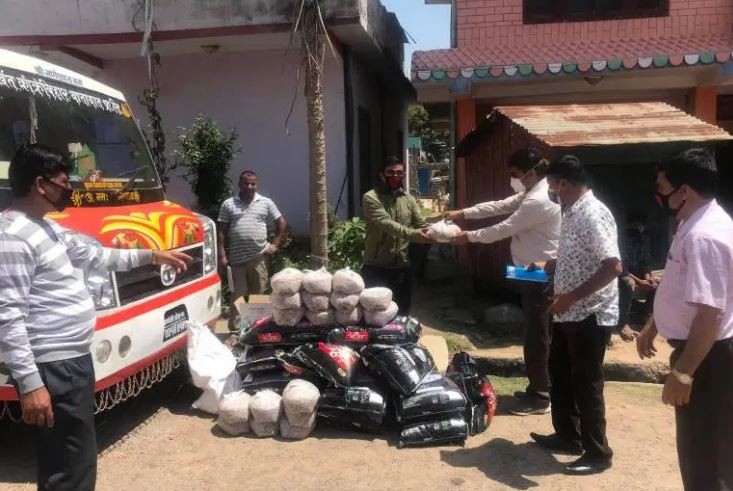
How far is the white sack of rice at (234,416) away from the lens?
164 inches

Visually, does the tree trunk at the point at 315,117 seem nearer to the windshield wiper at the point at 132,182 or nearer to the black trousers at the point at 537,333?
the windshield wiper at the point at 132,182

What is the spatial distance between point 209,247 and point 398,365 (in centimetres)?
197

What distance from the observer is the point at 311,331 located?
15.0 ft

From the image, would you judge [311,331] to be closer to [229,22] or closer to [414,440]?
[414,440]

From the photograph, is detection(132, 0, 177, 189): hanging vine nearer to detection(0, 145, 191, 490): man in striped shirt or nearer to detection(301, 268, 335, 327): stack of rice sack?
detection(301, 268, 335, 327): stack of rice sack

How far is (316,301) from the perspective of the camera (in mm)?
4520

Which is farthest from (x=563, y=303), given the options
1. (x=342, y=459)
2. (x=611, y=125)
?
(x=611, y=125)

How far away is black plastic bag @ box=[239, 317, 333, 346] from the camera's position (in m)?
4.55

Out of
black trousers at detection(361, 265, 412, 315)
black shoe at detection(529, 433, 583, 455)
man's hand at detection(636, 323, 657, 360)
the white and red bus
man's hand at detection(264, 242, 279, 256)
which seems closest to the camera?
man's hand at detection(636, 323, 657, 360)

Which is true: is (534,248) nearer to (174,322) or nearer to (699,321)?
(699,321)

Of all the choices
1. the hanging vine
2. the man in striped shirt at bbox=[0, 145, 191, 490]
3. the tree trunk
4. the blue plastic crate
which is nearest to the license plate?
the man in striped shirt at bbox=[0, 145, 191, 490]

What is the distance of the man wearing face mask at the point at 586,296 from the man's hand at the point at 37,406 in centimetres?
269

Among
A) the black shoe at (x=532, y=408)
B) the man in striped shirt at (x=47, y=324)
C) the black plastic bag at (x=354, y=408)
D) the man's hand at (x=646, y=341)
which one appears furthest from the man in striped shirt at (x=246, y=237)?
the man's hand at (x=646, y=341)

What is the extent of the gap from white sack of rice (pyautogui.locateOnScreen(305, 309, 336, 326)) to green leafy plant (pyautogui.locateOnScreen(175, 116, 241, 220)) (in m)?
3.70
